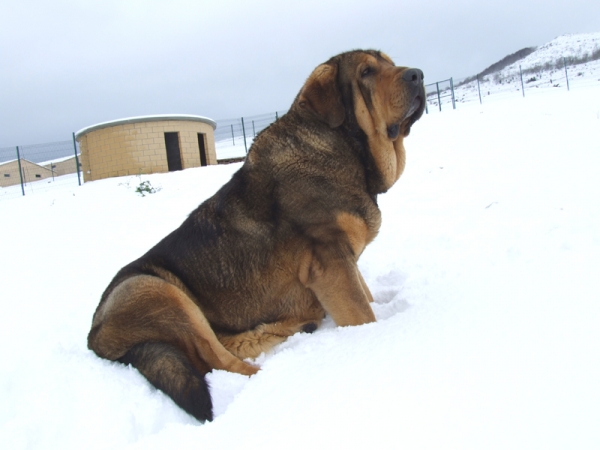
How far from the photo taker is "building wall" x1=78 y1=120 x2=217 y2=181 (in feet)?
71.5

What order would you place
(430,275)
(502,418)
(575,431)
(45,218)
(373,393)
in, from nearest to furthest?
(575,431)
(502,418)
(373,393)
(430,275)
(45,218)

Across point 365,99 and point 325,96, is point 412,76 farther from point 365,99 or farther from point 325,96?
point 325,96

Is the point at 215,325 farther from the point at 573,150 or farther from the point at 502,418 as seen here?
the point at 573,150

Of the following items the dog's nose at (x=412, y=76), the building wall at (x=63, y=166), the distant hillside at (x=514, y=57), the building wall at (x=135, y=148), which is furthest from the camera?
the distant hillside at (x=514, y=57)

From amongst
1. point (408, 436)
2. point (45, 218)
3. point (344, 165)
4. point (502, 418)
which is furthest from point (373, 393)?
point (45, 218)

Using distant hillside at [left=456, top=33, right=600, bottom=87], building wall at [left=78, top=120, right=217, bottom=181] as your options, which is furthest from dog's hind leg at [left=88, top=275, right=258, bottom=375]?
distant hillside at [left=456, top=33, right=600, bottom=87]

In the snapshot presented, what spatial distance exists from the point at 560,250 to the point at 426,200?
4.53m

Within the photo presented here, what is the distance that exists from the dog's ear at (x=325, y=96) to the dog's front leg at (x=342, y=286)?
1008 millimetres

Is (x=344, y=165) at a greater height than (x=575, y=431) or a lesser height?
greater

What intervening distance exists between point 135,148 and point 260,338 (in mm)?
20720

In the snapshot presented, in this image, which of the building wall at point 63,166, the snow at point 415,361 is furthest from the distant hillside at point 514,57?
the snow at point 415,361

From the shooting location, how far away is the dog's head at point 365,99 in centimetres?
322

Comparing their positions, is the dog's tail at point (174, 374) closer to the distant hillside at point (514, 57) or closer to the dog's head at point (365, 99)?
the dog's head at point (365, 99)

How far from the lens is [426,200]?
770cm
